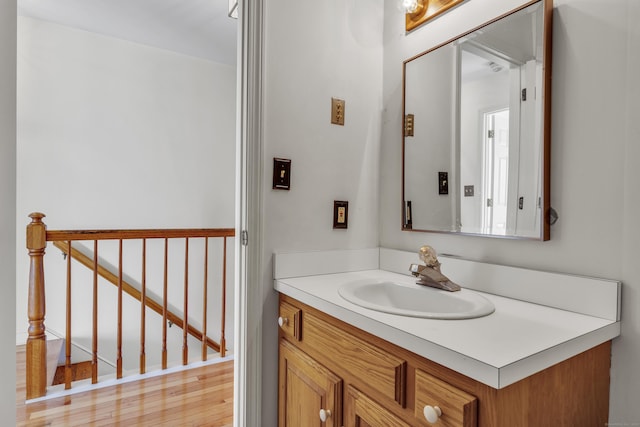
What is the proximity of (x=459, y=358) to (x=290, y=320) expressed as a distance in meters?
0.72

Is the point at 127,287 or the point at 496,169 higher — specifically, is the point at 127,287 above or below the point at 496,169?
below

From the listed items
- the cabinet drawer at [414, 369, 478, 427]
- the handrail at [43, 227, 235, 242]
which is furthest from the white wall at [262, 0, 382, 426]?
the handrail at [43, 227, 235, 242]

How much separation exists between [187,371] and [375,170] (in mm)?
1922

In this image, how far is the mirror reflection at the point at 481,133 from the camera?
1077mm

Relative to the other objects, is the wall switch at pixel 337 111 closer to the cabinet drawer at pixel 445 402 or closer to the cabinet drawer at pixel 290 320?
the cabinet drawer at pixel 290 320

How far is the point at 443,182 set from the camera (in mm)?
1408

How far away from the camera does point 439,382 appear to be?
2.46ft

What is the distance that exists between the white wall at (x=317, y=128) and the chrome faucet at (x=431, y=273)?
0.41m

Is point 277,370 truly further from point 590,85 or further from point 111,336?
point 111,336

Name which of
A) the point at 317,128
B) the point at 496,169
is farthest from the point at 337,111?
the point at 496,169

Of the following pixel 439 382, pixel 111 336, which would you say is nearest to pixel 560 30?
pixel 439 382

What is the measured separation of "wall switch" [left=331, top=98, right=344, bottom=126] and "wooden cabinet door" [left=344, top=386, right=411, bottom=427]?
104 centimetres

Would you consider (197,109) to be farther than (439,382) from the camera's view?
Yes

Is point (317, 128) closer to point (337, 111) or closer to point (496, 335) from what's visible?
point (337, 111)
